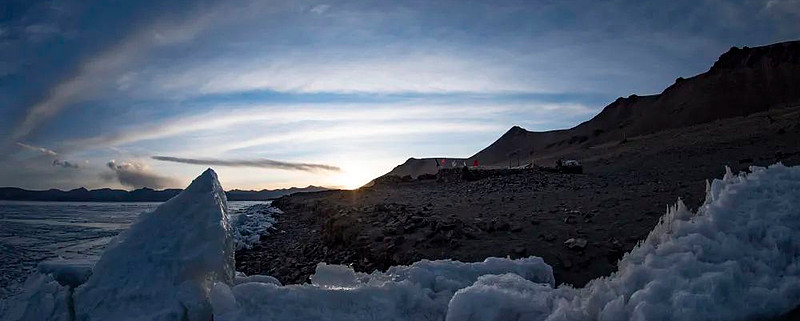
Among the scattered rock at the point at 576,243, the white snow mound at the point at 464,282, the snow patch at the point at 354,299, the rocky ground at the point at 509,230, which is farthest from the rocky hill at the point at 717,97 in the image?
the snow patch at the point at 354,299

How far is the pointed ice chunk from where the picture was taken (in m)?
4.09

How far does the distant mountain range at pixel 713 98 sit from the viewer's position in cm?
6734

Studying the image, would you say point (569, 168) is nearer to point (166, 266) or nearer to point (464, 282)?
point (464, 282)

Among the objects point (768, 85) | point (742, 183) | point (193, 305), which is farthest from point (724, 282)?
point (768, 85)

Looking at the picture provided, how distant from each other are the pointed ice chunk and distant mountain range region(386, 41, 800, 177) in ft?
196

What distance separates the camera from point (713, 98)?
71.6 meters

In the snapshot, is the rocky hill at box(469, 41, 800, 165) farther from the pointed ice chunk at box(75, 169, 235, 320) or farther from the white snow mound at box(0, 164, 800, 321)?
the pointed ice chunk at box(75, 169, 235, 320)

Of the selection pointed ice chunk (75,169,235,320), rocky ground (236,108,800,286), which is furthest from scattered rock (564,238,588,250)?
pointed ice chunk (75,169,235,320)

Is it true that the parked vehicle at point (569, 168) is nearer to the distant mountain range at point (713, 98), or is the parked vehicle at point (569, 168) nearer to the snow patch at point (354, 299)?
the snow patch at point (354, 299)

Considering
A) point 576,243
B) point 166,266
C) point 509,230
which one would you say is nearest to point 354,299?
point 166,266

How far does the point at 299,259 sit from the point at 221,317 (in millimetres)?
7888

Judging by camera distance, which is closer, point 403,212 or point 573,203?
point 573,203

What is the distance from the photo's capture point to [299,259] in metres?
11.5

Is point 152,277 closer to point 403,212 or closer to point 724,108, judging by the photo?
point 403,212
